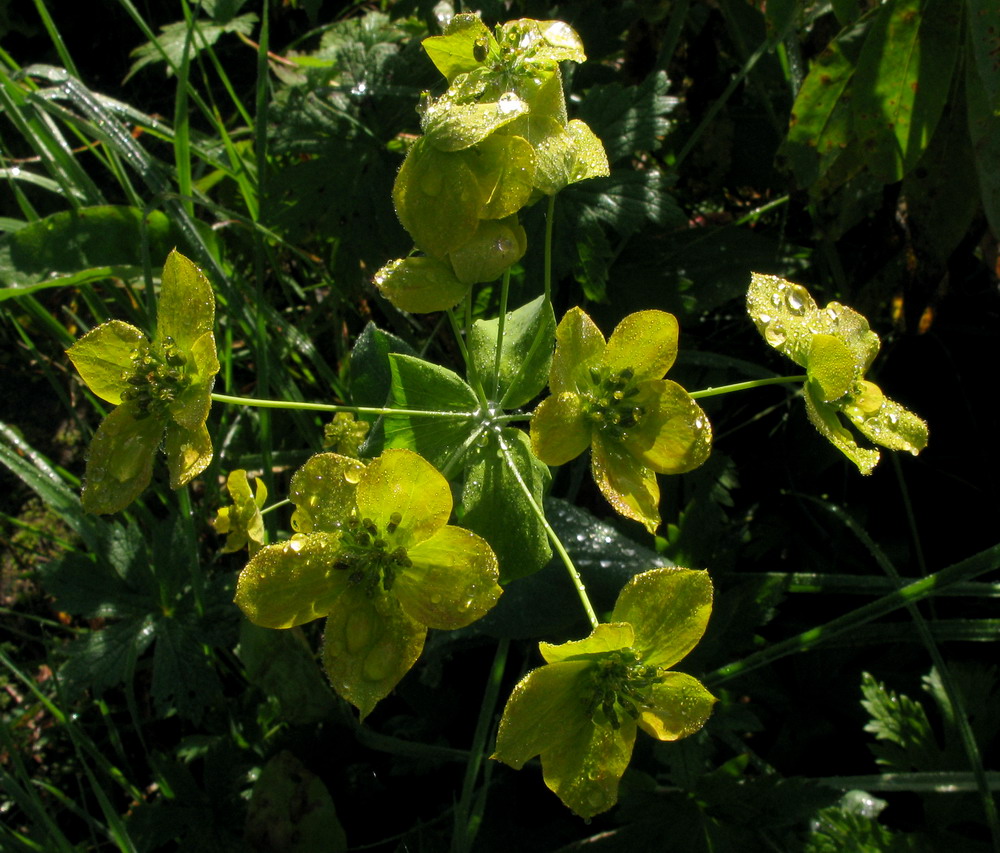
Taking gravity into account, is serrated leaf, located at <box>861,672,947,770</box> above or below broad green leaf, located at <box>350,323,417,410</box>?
below

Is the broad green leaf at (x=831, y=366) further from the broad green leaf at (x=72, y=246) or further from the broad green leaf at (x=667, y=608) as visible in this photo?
the broad green leaf at (x=72, y=246)

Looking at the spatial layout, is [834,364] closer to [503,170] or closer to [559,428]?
[559,428]

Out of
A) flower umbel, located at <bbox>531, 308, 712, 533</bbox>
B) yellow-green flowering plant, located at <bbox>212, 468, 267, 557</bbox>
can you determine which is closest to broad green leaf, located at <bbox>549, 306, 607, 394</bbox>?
flower umbel, located at <bbox>531, 308, 712, 533</bbox>

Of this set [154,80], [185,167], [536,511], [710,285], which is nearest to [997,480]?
[710,285]

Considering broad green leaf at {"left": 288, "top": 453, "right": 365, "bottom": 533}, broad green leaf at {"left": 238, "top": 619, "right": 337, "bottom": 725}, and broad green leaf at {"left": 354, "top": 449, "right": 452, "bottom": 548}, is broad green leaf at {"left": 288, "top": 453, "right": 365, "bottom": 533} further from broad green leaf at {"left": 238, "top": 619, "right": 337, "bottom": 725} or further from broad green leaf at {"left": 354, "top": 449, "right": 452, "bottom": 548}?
broad green leaf at {"left": 238, "top": 619, "right": 337, "bottom": 725}

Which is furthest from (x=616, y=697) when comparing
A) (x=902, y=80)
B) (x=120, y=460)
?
(x=902, y=80)

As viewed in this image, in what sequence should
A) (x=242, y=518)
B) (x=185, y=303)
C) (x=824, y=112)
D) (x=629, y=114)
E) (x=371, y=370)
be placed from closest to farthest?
(x=185, y=303), (x=242, y=518), (x=371, y=370), (x=824, y=112), (x=629, y=114)
